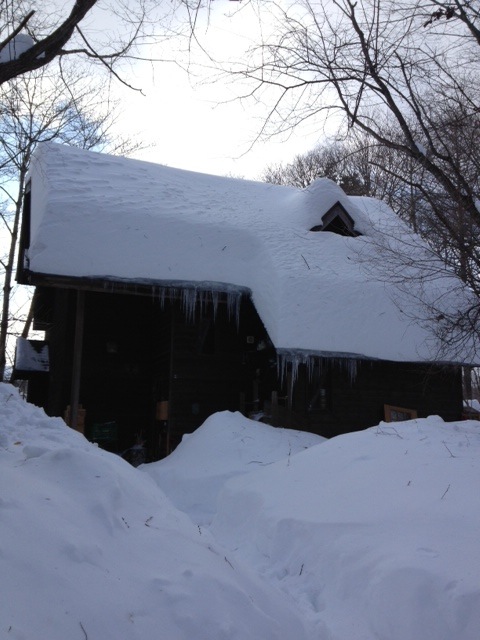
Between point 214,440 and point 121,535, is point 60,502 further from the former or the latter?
point 214,440

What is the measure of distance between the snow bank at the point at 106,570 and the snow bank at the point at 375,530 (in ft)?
1.79

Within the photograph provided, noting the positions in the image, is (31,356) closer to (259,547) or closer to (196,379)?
(196,379)

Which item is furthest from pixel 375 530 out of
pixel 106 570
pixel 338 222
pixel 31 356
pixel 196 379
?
pixel 31 356

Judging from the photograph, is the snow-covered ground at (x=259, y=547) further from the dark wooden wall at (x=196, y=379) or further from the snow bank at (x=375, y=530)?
the dark wooden wall at (x=196, y=379)

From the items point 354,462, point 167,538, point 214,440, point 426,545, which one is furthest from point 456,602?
point 214,440

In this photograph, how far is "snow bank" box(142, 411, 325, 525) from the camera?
9859mm

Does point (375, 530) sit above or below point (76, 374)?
below

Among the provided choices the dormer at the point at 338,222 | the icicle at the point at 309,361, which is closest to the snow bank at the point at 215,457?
the icicle at the point at 309,361

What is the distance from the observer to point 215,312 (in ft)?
48.6

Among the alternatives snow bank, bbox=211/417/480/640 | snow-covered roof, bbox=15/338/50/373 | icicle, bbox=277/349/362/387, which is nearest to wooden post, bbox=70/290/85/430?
icicle, bbox=277/349/362/387

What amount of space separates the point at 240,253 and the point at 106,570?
12.1 metres

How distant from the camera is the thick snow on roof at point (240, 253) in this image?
13.8 metres

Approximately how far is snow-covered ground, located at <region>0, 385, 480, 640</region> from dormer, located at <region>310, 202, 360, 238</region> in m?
9.99

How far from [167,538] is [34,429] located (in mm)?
3449
